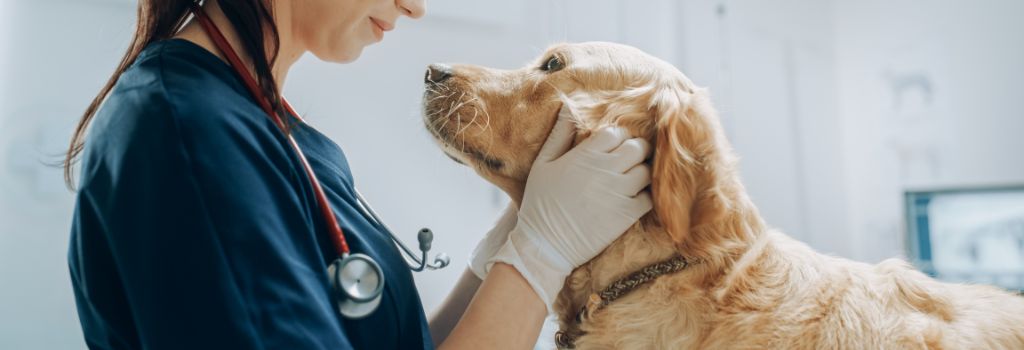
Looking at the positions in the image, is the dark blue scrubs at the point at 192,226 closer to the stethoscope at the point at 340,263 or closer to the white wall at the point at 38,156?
the stethoscope at the point at 340,263

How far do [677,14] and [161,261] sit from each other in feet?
8.17

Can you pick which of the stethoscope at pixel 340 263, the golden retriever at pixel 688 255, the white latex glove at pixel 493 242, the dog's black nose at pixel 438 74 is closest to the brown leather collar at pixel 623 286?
the golden retriever at pixel 688 255

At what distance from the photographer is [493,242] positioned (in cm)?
114

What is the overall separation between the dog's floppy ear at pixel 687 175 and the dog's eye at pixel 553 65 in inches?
7.6

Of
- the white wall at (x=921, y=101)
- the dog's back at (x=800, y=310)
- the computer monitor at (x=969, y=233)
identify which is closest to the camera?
Result: the dog's back at (x=800, y=310)

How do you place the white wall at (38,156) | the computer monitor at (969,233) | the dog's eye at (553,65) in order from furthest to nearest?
the computer monitor at (969,233)
the white wall at (38,156)
the dog's eye at (553,65)

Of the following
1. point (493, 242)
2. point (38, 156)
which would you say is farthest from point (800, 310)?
point (38, 156)

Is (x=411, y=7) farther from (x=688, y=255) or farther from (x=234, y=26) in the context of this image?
(x=688, y=255)

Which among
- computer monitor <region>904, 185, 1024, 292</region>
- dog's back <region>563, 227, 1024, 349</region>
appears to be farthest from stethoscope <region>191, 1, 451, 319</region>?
computer monitor <region>904, 185, 1024, 292</region>

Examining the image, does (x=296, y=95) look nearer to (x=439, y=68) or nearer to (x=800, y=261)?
(x=439, y=68)

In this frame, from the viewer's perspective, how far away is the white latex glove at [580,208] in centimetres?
93

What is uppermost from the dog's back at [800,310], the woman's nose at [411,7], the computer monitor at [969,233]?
the woman's nose at [411,7]

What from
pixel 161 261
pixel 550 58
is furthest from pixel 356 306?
pixel 550 58

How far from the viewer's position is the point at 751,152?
2.87 m
